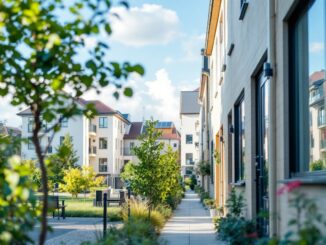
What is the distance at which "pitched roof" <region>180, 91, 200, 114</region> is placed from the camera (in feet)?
245

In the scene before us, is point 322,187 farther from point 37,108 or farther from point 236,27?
point 236,27

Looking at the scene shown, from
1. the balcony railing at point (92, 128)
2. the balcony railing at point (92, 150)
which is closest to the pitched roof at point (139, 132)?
the balcony railing at point (92, 150)

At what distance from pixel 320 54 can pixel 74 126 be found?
60.2m

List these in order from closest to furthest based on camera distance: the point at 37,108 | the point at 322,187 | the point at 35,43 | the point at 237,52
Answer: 1. the point at 35,43
2. the point at 37,108
3. the point at 322,187
4. the point at 237,52

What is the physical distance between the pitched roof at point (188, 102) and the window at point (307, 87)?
67.8 meters

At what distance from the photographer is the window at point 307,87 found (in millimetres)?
4863

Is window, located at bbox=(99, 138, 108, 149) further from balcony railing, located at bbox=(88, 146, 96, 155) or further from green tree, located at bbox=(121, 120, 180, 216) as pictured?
green tree, located at bbox=(121, 120, 180, 216)

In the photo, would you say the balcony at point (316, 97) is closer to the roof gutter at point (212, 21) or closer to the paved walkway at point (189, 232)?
the paved walkway at point (189, 232)

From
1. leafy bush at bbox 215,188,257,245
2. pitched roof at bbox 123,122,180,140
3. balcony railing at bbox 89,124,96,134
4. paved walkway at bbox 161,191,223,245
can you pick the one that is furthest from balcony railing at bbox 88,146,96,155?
leafy bush at bbox 215,188,257,245

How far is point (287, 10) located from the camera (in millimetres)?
5703

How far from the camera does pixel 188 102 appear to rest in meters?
75.9

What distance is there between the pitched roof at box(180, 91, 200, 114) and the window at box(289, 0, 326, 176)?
67.8 meters

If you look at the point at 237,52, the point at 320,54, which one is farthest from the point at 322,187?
the point at 237,52

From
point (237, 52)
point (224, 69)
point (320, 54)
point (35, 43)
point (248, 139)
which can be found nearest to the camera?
point (35, 43)
